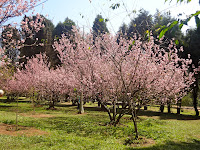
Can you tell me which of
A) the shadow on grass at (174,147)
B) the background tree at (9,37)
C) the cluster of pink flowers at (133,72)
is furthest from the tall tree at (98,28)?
the shadow on grass at (174,147)

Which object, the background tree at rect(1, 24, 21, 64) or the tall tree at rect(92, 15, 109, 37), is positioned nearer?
the tall tree at rect(92, 15, 109, 37)

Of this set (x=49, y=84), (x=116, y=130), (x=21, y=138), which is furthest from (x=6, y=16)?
(x=49, y=84)

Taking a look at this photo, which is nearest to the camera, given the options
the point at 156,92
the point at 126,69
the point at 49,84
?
the point at 156,92

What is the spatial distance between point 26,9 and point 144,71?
642 centimetres

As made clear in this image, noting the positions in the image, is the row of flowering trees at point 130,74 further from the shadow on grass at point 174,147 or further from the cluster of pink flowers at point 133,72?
the shadow on grass at point 174,147

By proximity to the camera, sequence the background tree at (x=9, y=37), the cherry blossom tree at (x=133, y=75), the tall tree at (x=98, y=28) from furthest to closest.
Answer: the cherry blossom tree at (x=133, y=75) < the background tree at (x=9, y=37) < the tall tree at (x=98, y=28)

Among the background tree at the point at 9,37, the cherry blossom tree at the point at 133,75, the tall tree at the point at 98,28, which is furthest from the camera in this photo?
the cherry blossom tree at the point at 133,75

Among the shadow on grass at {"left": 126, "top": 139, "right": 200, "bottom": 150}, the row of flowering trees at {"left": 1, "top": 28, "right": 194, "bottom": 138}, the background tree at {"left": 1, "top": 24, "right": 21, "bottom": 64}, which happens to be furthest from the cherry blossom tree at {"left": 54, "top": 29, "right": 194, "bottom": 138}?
the background tree at {"left": 1, "top": 24, "right": 21, "bottom": 64}

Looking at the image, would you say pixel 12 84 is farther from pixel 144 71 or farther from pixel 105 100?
pixel 144 71

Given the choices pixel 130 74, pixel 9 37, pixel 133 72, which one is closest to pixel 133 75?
pixel 133 72

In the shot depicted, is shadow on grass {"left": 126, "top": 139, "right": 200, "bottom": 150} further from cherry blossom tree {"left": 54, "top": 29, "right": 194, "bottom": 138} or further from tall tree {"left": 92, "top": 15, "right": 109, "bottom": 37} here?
tall tree {"left": 92, "top": 15, "right": 109, "bottom": 37}

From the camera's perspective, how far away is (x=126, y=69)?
1131 cm

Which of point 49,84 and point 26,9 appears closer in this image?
point 26,9

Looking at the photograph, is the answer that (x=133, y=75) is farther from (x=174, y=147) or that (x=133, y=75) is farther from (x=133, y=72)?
(x=174, y=147)
